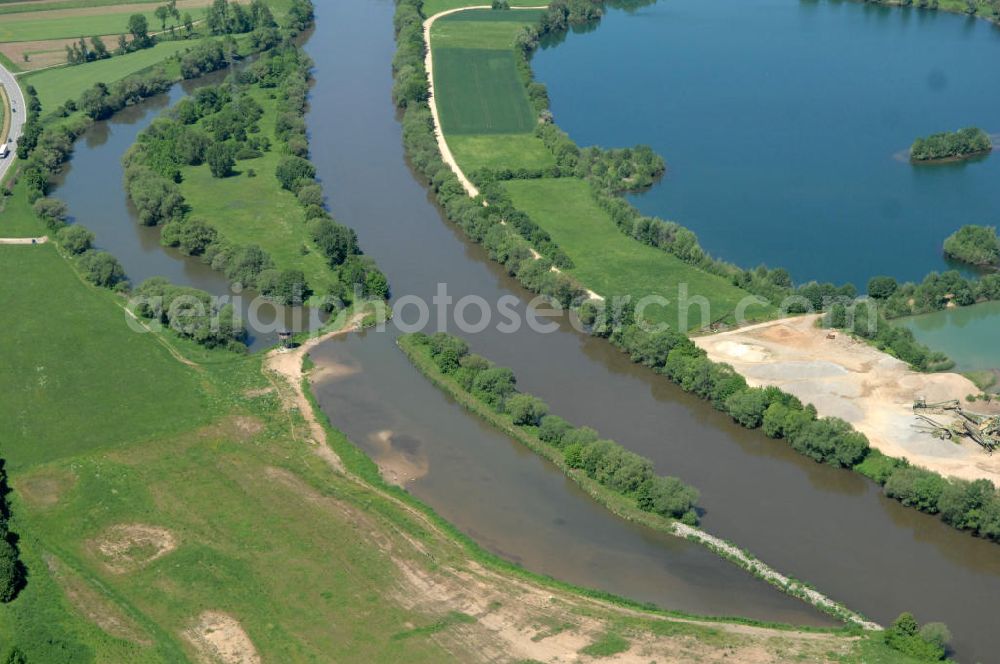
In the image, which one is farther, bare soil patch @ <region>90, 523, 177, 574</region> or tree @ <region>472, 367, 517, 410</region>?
tree @ <region>472, 367, 517, 410</region>

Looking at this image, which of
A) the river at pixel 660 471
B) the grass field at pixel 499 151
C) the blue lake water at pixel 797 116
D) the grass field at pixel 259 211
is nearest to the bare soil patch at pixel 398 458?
the river at pixel 660 471

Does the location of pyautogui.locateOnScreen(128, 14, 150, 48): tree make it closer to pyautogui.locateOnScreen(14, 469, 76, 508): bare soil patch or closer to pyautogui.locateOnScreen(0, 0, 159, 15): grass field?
pyautogui.locateOnScreen(0, 0, 159, 15): grass field

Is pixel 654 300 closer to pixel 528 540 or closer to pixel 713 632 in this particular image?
pixel 528 540

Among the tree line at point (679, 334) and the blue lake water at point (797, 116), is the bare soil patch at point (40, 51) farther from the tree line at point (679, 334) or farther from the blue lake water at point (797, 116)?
the blue lake water at point (797, 116)

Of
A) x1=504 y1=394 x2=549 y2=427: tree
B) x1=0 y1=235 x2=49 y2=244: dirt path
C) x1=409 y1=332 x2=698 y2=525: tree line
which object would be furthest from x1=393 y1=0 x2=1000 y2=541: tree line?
x1=0 y1=235 x2=49 y2=244: dirt path

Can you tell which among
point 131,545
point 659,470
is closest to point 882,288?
point 659,470

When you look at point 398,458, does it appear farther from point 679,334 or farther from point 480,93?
point 480,93
